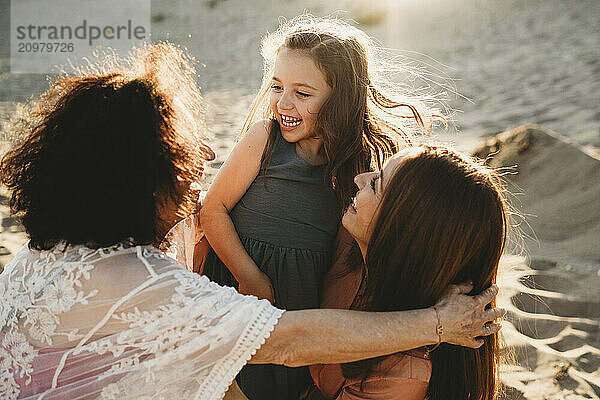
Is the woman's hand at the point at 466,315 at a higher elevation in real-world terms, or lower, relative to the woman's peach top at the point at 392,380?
higher

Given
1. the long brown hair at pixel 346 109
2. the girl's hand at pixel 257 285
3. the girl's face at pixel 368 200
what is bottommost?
the girl's hand at pixel 257 285

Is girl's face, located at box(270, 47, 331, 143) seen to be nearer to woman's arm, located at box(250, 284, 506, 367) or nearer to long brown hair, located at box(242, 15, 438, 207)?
long brown hair, located at box(242, 15, 438, 207)

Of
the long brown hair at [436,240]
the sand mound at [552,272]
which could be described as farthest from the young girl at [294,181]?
the sand mound at [552,272]

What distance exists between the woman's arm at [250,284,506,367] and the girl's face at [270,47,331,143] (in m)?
0.93

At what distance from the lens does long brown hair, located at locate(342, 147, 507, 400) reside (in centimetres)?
190

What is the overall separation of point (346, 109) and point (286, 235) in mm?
529

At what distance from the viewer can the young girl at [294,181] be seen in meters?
2.48

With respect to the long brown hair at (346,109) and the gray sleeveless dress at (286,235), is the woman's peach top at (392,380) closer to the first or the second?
Answer: the gray sleeveless dress at (286,235)

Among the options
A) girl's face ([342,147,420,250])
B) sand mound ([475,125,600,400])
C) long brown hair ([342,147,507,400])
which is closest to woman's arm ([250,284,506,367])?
→ long brown hair ([342,147,507,400])

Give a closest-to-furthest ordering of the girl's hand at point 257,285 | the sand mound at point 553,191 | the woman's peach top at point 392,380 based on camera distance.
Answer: the woman's peach top at point 392,380, the girl's hand at point 257,285, the sand mound at point 553,191

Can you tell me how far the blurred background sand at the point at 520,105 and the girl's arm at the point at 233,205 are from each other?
4.41ft

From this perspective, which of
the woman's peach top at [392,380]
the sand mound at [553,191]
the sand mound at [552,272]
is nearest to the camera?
the woman's peach top at [392,380]

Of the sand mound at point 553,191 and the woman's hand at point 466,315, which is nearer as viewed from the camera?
the woman's hand at point 466,315

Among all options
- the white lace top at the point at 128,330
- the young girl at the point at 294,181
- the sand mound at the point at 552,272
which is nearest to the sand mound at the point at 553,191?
the sand mound at the point at 552,272
